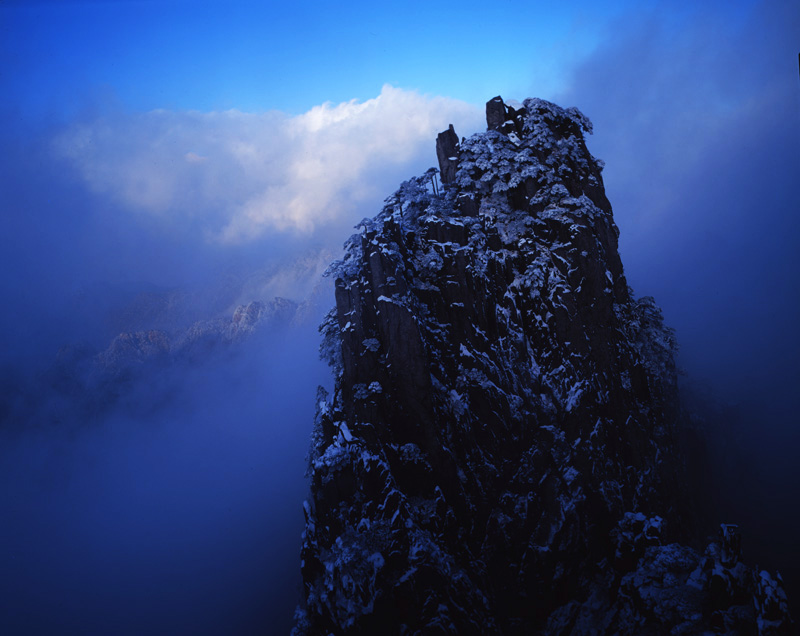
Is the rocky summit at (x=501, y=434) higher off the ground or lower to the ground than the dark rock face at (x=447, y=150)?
lower

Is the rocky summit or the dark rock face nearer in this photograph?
the rocky summit

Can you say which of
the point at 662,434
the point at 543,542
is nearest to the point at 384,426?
the point at 543,542

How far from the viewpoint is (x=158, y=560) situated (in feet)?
168

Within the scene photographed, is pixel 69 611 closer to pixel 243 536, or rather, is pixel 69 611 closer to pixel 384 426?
pixel 243 536

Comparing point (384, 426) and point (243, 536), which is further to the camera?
point (243, 536)

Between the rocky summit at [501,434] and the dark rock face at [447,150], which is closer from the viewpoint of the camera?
the rocky summit at [501,434]

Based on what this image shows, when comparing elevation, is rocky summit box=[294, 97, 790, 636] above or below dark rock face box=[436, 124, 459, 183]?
below

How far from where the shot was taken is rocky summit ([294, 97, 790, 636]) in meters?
19.8

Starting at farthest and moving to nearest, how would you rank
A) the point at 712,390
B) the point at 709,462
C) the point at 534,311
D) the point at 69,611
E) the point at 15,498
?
the point at 15,498, the point at 712,390, the point at 69,611, the point at 709,462, the point at 534,311

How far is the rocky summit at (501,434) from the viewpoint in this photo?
65.1 ft

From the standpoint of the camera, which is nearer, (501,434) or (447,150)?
(501,434)

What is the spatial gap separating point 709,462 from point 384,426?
42673mm

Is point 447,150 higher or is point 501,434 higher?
point 447,150

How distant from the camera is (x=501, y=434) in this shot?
2281 cm
